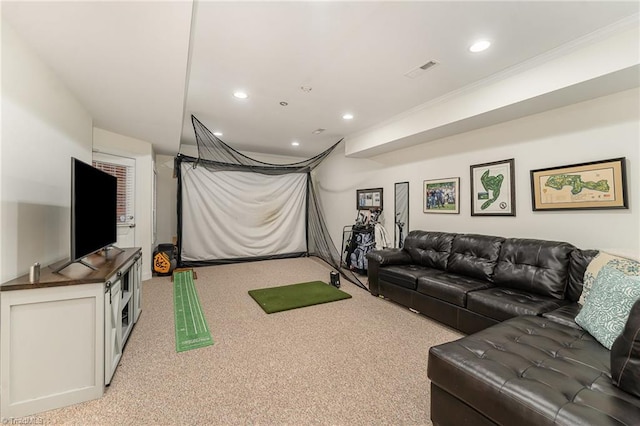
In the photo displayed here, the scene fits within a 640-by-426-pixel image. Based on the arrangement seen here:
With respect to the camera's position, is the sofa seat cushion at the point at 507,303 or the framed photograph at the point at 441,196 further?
the framed photograph at the point at 441,196

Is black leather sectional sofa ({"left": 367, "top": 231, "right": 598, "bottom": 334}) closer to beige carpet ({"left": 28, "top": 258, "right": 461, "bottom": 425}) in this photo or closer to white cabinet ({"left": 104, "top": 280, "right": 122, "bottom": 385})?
beige carpet ({"left": 28, "top": 258, "right": 461, "bottom": 425})

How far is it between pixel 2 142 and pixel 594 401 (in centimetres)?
330

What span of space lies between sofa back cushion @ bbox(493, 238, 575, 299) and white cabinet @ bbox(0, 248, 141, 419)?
11.3ft

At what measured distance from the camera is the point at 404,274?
10.7 feet

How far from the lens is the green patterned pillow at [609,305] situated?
1476 millimetres

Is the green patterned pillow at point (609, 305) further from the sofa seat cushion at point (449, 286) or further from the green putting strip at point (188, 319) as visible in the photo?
the green putting strip at point (188, 319)

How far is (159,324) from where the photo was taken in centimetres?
281

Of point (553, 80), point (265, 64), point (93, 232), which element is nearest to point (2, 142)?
point (93, 232)

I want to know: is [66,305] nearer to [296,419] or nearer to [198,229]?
[296,419]

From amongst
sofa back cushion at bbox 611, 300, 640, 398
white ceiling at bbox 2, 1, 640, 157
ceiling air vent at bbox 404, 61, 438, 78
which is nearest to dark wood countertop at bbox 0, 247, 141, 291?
white ceiling at bbox 2, 1, 640, 157

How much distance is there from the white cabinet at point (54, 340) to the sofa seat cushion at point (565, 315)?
3164 mm

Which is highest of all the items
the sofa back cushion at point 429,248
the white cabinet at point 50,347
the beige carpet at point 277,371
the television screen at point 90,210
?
the television screen at point 90,210

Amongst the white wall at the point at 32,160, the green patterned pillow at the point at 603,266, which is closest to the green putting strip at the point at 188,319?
the white wall at the point at 32,160

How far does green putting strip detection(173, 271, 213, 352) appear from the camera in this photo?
2457 millimetres
